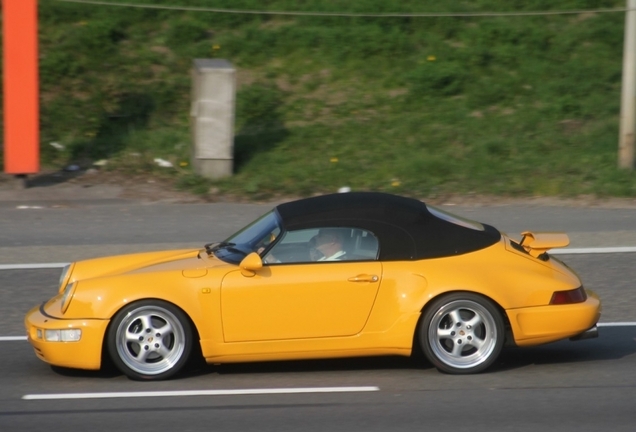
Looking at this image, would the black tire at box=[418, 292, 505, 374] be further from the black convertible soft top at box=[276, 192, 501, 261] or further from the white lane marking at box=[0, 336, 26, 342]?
the white lane marking at box=[0, 336, 26, 342]

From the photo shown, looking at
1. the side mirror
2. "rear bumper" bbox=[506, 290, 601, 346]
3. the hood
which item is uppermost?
the side mirror

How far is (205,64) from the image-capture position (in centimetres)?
1500

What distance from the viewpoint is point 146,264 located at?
6852 millimetres

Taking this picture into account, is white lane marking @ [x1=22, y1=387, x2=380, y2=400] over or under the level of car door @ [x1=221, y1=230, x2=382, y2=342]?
under

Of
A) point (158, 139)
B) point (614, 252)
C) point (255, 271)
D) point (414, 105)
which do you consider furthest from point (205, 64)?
point (255, 271)

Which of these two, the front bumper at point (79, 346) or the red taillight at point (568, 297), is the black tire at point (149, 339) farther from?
the red taillight at point (568, 297)

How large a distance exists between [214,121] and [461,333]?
8.75m

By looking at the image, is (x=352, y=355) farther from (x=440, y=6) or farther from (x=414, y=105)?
(x=440, y=6)

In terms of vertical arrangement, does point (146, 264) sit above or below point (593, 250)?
above

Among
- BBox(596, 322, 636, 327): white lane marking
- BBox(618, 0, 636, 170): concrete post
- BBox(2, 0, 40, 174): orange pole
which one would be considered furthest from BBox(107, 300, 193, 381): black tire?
BBox(618, 0, 636, 170): concrete post

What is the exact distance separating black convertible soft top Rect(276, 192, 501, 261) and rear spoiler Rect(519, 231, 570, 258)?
23 cm

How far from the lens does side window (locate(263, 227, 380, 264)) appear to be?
6586mm

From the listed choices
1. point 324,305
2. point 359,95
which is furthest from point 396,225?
point 359,95

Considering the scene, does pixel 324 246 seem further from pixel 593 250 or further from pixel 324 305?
pixel 593 250
